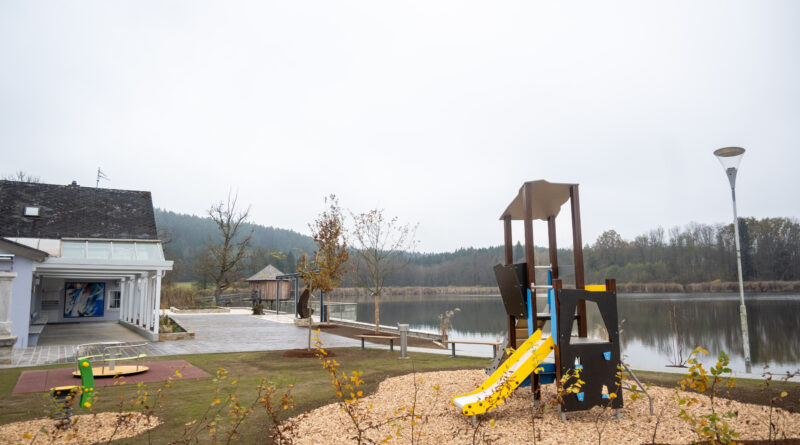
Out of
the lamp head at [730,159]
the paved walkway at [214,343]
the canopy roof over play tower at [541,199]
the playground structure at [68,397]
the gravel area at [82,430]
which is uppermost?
the lamp head at [730,159]

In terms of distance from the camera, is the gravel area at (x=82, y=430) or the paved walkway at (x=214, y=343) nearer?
the gravel area at (x=82, y=430)

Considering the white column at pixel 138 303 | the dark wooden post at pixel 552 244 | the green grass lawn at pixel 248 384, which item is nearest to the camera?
the green grass lawn at pixel 248 384

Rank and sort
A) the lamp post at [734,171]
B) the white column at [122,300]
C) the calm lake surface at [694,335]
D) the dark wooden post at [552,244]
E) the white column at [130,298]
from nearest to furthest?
the dark wooden post at [552,244] → the lamp post at [734,171] → the calm lake surface at [694,335] → the white column at [130,298] → the white column at [122,300]

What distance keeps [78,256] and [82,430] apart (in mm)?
11732

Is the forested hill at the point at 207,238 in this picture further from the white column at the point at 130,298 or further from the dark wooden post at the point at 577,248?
the dark wooden post at the point at 577,248

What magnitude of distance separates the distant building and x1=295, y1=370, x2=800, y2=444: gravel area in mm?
10776

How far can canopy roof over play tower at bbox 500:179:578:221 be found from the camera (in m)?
5.96

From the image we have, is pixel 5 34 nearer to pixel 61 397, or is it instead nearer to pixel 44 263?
pixel 44 263

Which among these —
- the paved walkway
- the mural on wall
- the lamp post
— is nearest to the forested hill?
the mural on wall

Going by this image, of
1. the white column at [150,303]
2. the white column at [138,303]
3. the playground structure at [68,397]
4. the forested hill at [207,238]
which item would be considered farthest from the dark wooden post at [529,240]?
the forested hill at [207,238]

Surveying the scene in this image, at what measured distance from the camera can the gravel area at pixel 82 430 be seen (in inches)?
191

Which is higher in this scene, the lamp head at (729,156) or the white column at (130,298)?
the lamp head at (729,156)

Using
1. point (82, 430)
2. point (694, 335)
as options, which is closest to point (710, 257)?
point (694, 335)

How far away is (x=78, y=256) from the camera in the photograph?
1471 cm
